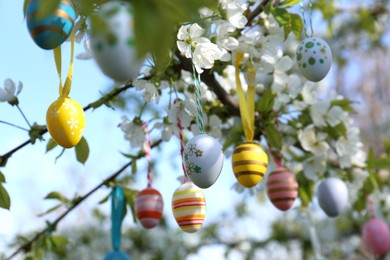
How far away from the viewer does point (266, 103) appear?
1500mm

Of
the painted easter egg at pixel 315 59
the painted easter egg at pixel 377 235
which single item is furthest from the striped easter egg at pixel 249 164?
the painted easter egg at pixel 377 235

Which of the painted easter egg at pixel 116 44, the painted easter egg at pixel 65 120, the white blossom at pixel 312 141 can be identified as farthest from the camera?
the white blossom at pixel 312 141

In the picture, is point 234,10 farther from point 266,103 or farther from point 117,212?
point 117,212

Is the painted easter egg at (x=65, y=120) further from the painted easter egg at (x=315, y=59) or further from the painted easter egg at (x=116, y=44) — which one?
the painted easter egg at (x=315, y=59)

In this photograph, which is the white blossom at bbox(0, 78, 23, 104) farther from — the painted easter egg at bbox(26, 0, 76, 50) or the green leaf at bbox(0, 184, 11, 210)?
the painted easter egg at bbox(26, 0, 76, 50)

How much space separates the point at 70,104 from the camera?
102 centimetres

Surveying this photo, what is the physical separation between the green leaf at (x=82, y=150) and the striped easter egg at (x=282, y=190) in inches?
18.2

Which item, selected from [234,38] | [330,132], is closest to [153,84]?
[234,38]

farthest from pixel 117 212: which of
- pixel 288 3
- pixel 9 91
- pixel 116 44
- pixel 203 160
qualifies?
pixel 116 44

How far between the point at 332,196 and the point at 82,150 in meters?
0.70

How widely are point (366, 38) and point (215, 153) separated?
357cm

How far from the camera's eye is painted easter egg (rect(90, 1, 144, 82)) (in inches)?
24.9

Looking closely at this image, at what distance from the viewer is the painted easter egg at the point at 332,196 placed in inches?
61.9

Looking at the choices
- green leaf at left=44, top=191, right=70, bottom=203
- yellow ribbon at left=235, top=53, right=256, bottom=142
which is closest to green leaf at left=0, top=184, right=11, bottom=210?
green leaf at left=44, top=191, right=70, bottom=203
